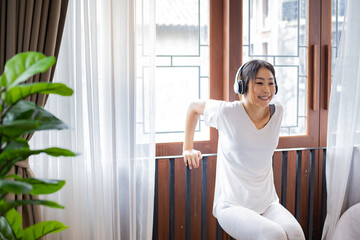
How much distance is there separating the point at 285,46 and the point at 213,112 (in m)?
0.84

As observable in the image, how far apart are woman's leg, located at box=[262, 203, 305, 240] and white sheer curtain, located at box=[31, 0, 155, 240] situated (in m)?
0.64

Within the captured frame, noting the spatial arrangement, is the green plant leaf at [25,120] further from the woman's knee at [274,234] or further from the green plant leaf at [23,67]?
the woman's knee at [274,234]

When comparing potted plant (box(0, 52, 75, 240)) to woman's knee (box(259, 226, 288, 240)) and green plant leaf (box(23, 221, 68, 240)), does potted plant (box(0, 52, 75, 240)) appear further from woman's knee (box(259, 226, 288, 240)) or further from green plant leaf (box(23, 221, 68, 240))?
woman's knee (box(259, 226, 288, 240))

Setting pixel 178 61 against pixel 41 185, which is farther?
pixel 178 61

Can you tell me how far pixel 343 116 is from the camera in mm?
2668

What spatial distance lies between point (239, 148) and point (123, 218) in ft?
2.39

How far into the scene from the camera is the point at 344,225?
2541 millimetres

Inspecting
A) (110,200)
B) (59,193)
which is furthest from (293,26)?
(59,193)

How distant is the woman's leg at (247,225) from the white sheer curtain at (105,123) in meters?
0.42

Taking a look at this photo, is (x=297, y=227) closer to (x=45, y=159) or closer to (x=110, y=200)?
(x=110, y=200)

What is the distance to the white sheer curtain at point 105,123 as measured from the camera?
82.0 inches

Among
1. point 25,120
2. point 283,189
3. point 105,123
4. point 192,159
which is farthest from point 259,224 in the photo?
point 25,120

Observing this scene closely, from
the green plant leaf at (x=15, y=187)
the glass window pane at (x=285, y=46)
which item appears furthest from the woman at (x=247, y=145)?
the green plant leaf at (x=15, y=187)

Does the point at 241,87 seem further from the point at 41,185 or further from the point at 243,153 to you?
the point at 41,185
